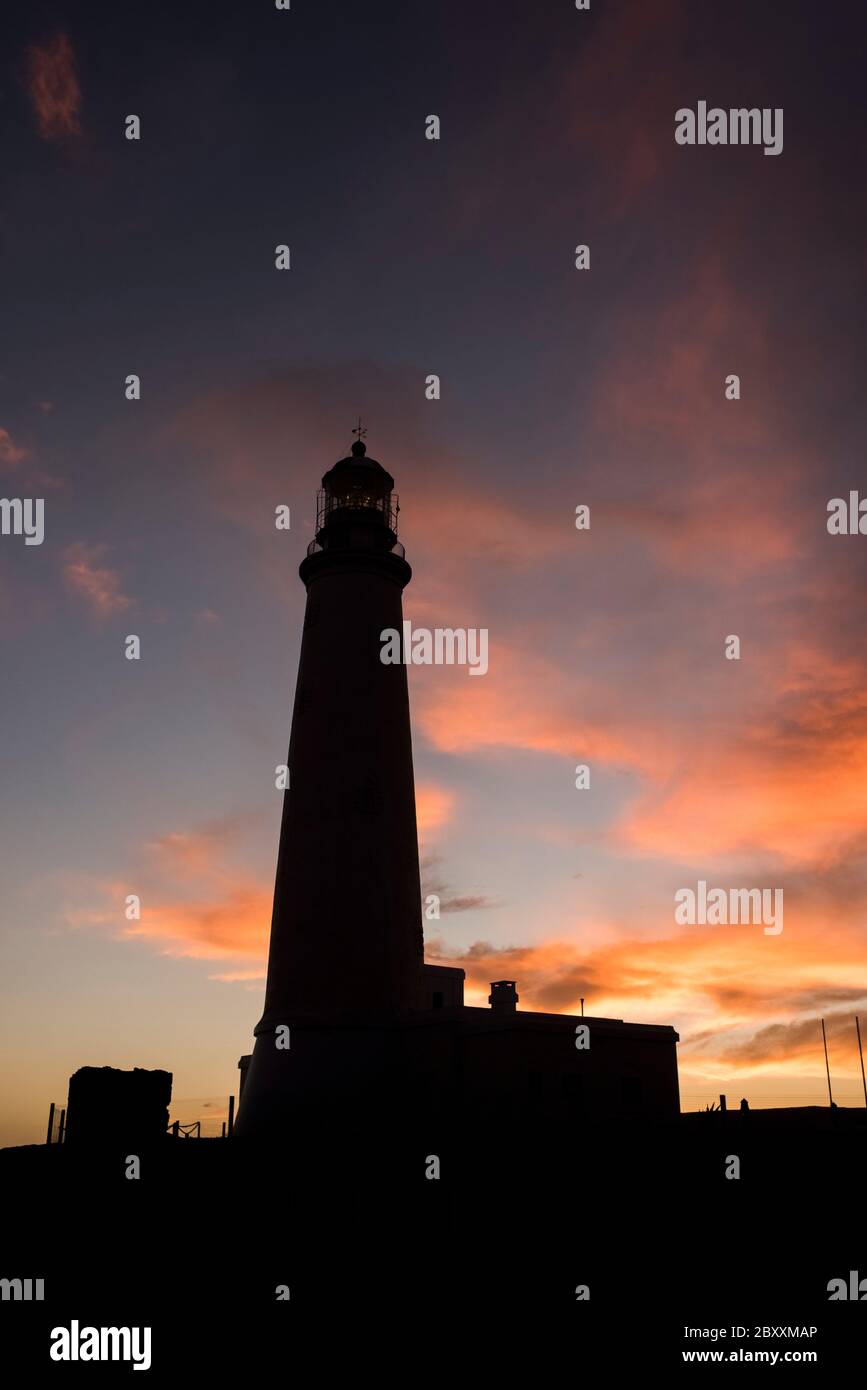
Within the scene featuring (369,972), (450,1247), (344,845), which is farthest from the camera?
(344,845)

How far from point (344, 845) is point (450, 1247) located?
37.9ft

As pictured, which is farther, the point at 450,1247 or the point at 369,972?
the point at 369,972

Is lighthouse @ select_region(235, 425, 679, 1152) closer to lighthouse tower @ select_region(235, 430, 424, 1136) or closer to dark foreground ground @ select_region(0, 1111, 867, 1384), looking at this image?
lighthouse tower @ select_region(235, 430, 424, 1136)

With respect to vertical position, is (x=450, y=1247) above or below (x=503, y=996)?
below

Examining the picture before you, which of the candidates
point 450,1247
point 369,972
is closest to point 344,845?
point 369,972

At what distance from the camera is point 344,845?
112 ft

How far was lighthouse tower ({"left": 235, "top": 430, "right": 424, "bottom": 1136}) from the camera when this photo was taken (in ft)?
106

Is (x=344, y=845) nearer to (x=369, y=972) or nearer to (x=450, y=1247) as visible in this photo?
(x=369, y=972)

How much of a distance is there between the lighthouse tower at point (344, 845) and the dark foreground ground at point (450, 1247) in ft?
6.79

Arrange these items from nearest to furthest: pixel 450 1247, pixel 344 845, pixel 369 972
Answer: pixel 450 1247 < pixel 369 972 < pixel 344 845

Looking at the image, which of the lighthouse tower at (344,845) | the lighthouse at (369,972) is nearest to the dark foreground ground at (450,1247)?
the lighthouse at (369,972)

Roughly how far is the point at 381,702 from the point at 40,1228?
1820 cm

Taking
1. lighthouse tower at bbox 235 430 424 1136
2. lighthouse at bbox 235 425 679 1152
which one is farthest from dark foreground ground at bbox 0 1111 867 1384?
lighthouse tower at bbox 235 430 424 1136
